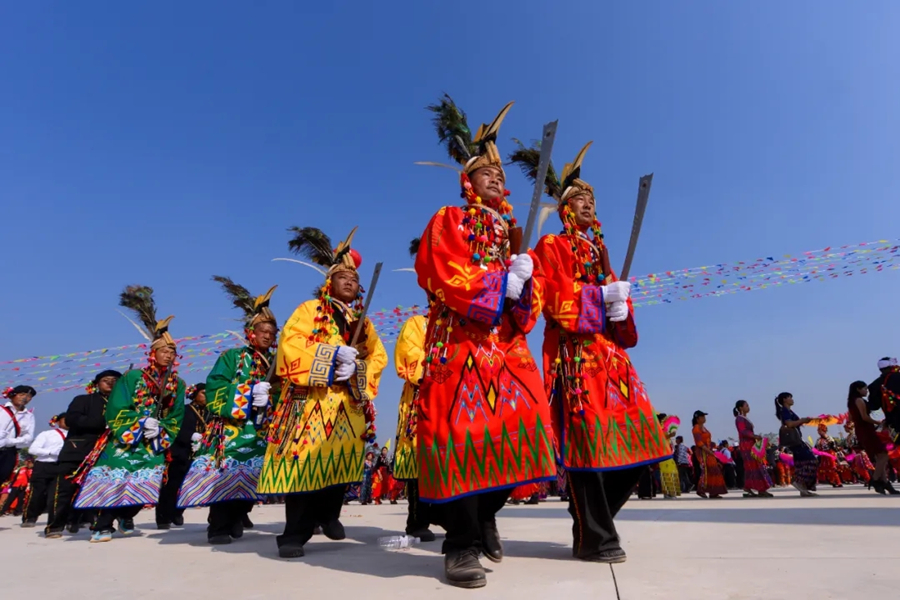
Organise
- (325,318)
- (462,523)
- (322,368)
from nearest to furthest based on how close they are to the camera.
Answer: (462,523) → (322,368) → (325,318)

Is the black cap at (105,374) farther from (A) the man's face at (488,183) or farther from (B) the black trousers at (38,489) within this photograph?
(A) the man's face at (488,183)

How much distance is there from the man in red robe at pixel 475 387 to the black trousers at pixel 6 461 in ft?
24.7

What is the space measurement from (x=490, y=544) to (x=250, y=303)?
13.9 feet

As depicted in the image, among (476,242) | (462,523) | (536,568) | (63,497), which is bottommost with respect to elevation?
(536,568)

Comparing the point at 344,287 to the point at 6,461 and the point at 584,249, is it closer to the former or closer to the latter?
the point at 584,249

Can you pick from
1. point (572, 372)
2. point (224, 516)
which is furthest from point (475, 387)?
point (224, 516)

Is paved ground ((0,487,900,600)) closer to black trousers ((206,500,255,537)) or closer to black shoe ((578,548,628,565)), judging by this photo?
black shoe ((578,548,628,565))

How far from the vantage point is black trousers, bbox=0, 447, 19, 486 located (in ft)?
24.9

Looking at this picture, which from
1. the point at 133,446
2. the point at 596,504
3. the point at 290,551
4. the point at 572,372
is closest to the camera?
the point at 596,504

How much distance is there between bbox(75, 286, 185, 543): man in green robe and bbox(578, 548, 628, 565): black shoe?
14.3ft

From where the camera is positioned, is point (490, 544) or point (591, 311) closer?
point (490, 544)

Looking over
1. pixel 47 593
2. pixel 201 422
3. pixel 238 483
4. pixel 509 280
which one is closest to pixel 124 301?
pixel 201 422

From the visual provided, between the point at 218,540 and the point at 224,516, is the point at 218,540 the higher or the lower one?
the lower one

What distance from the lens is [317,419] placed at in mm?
3879
